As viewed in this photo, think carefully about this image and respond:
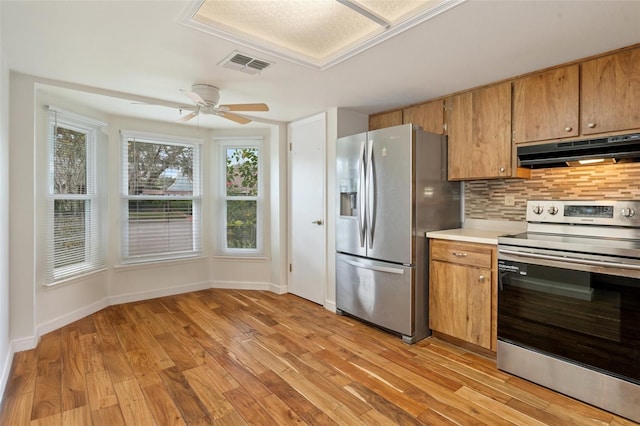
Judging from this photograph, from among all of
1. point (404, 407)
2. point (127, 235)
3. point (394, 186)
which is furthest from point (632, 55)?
point (127, 235)

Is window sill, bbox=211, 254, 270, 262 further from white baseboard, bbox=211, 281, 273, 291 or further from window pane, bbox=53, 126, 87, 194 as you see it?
window pane, bbox=53, 126, 87, 194

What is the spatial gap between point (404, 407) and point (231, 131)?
385 cm

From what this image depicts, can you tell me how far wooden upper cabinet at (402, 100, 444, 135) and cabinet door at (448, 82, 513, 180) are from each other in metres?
0.11

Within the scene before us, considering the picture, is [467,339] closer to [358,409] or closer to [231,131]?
[358,409]

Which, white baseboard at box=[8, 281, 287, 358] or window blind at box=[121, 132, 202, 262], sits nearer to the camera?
white baseboard at box=[8, 281, 287, 358]

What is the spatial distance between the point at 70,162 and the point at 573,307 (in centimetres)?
446

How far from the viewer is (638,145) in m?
2.07

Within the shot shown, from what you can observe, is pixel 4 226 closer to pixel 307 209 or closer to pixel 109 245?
pixel 109 245

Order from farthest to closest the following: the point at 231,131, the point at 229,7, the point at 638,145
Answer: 1. the point at 231,131
2. the point at 638,145
3. the point at 229,7

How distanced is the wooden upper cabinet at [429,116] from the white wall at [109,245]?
1699 millimetres

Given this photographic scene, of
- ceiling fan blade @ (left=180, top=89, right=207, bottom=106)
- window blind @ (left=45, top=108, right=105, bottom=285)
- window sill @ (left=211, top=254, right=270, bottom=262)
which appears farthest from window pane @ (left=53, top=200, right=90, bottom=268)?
ceiling fan blade @ (left=180, top=89, right=207, bottom=106)

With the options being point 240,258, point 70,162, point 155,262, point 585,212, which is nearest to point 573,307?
point 585,212

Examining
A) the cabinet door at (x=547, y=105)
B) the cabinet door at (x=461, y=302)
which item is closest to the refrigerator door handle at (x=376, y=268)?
the cabinet door at (x=461, y=302)

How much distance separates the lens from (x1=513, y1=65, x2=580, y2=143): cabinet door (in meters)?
2.33
